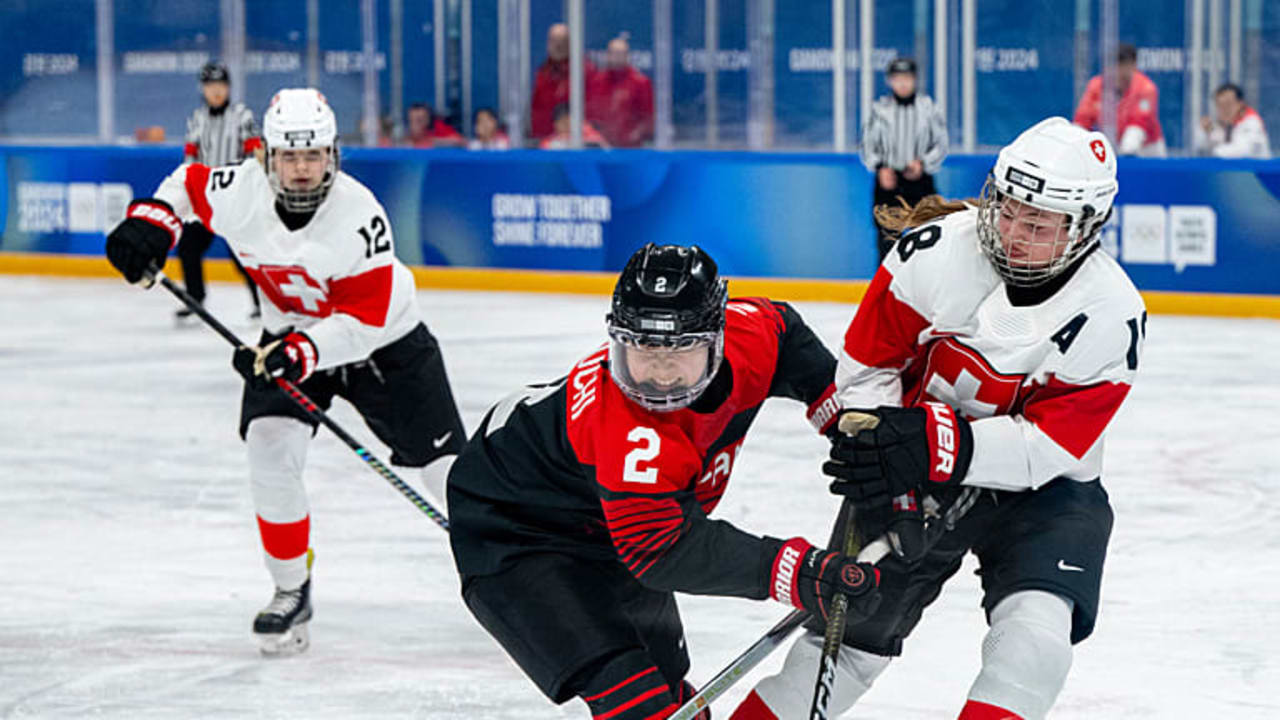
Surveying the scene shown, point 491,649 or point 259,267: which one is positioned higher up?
point 259,267

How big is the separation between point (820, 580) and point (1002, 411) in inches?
17.3

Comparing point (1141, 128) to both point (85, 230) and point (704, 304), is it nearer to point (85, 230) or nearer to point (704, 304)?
point (85, 230)

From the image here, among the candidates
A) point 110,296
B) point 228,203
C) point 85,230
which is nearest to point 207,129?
point 110,296

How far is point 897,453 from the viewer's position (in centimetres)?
233

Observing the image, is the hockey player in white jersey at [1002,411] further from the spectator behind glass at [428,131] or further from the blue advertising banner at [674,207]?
the spectator behind glass at [428,131]

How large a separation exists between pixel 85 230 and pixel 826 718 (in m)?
8.73

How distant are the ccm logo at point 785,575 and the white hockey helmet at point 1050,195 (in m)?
0.49

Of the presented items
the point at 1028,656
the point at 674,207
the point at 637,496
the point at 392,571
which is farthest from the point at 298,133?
the point at 674,207

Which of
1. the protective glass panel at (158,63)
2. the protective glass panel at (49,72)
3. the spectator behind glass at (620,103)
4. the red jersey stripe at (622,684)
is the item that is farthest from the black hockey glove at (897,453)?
the protective glass panel at (49,72)

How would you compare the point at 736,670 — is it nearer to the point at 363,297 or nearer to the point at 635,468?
the point at 635,468

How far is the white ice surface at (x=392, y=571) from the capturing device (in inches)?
128

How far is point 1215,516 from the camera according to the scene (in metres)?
4.49

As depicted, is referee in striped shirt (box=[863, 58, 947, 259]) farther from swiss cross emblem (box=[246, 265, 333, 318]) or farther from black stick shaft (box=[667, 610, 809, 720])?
black stick shaft (box=[667, 610, 809, 720])

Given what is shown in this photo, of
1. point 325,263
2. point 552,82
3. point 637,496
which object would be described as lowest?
point 637,496
